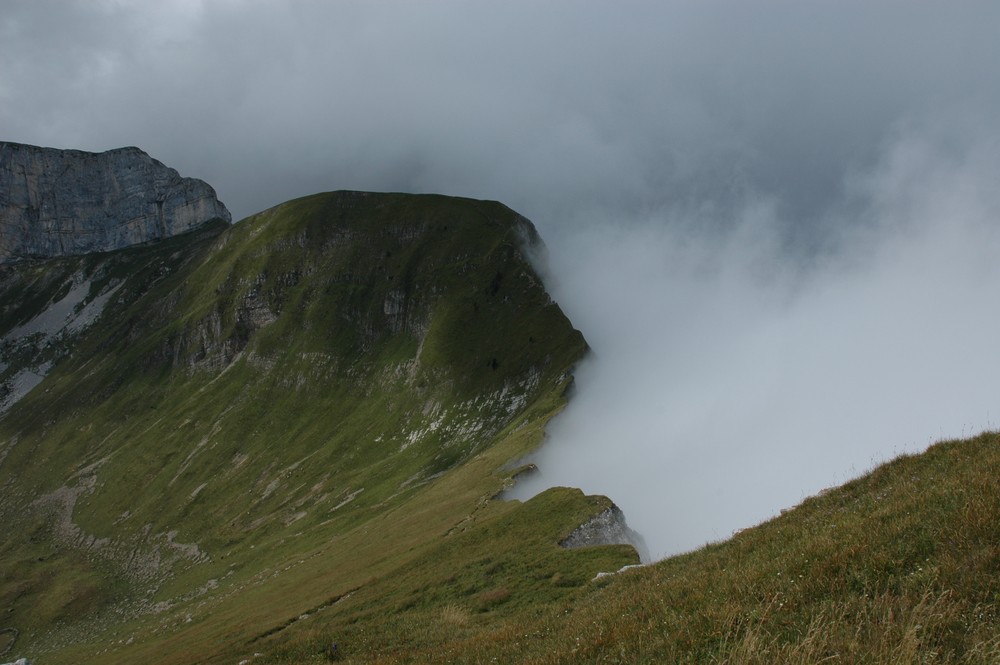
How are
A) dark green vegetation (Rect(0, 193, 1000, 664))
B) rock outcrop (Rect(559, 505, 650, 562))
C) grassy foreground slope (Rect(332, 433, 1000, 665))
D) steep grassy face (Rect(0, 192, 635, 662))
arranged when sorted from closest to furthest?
grassy foreground slope (Rect(332, 433, 1000, 665)), dark green vegetation (Rect(0, 193, 1000, 664)), rock outcrop (Rect(559, 505, 650, 562)), steep grassy face (Rect(0, 192, 635, 662))

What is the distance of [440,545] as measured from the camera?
55.5m

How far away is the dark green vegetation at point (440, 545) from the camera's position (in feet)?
32.4

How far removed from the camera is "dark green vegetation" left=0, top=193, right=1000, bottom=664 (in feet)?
Answer: 32.4

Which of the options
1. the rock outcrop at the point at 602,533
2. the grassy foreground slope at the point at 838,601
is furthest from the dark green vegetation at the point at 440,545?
the rock outcrop at the point at 602,533

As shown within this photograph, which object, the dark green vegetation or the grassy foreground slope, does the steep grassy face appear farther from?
the grassy foreground slope

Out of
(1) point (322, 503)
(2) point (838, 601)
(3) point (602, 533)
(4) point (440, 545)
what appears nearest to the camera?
(2) point (838, 601)

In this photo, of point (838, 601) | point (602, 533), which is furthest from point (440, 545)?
point (838, 601)

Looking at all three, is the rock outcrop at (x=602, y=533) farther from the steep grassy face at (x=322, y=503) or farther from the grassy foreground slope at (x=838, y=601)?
the grassy foreground slope at (x=838, y=601)

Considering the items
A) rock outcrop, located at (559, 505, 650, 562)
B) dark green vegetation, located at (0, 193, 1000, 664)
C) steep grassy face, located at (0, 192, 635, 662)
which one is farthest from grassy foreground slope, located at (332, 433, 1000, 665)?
rock outcrop, located at (559, 505, 650, 562)

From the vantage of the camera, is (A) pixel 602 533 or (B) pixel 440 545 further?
(B) pixel 440 545

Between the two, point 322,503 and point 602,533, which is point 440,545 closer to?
point 602,533

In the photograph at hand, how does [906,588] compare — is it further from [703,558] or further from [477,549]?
[477,549]

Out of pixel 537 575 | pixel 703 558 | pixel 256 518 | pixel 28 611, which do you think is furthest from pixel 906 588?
pixel 28 611

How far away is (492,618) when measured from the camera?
2750cm
